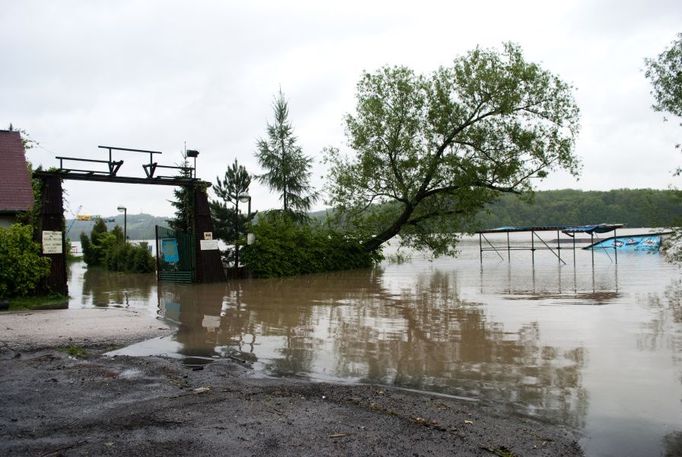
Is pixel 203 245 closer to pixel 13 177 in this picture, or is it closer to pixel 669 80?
pixel 13 177

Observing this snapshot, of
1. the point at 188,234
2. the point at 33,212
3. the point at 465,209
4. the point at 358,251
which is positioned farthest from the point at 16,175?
the point at 465,209

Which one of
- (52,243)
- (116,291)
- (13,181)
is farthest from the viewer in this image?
(116,291)

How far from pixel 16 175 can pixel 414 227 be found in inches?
761

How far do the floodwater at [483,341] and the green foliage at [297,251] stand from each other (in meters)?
4.77

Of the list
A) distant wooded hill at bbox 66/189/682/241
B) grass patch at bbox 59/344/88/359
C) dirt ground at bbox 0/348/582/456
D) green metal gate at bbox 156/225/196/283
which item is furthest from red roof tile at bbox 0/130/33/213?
distant wooded hill at bbox 66/189/682/241

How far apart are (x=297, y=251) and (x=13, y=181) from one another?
1271 centimetres

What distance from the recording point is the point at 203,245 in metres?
23.1

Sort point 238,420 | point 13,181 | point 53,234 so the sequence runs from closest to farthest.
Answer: point 238,420 → point 53,234 → point 13,181

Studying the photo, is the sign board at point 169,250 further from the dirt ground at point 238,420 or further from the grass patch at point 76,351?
the dirt ground at point 238,420

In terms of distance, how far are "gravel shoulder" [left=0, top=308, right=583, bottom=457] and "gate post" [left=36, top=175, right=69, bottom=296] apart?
37.0 feet

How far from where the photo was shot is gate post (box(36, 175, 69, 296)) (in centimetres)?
1792

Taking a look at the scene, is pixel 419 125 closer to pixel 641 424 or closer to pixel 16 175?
pixel 16 175

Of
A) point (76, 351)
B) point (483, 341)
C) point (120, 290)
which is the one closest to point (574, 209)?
point (120, 290)

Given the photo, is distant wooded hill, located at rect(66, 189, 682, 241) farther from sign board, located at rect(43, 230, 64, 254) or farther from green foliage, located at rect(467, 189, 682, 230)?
sign board, located at rect(43, 230, 64, 254)
